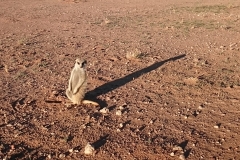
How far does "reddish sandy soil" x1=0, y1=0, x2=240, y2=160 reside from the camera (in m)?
5.36

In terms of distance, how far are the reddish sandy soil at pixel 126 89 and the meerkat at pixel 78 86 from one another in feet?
0.56

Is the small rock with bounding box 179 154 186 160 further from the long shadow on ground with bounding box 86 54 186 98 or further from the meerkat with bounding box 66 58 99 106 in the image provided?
the long shadow on ground with bounding box 86 54 186 98

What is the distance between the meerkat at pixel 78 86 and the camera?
670 cm

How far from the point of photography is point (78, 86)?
6754mm

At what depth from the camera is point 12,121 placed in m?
6.11

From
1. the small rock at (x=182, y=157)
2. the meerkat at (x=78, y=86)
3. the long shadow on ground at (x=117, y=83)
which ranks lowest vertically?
the small rock at (x=182, y=157)

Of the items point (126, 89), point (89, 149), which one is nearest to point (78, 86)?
point (126, 89)

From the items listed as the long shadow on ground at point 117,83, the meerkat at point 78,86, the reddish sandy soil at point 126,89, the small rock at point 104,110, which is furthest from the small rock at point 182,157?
the long shadow on ground at point 117,83

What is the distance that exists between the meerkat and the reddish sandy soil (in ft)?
0.56

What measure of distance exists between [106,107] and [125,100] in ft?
1.71

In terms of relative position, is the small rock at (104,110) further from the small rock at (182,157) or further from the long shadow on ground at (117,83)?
the small rock at (182,157)

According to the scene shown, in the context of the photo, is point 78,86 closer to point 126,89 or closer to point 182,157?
point 126,89

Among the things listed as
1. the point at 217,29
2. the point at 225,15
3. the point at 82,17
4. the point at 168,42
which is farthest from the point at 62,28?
the point at 225,15

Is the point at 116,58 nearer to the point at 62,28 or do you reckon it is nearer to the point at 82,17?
the point at 62,28
